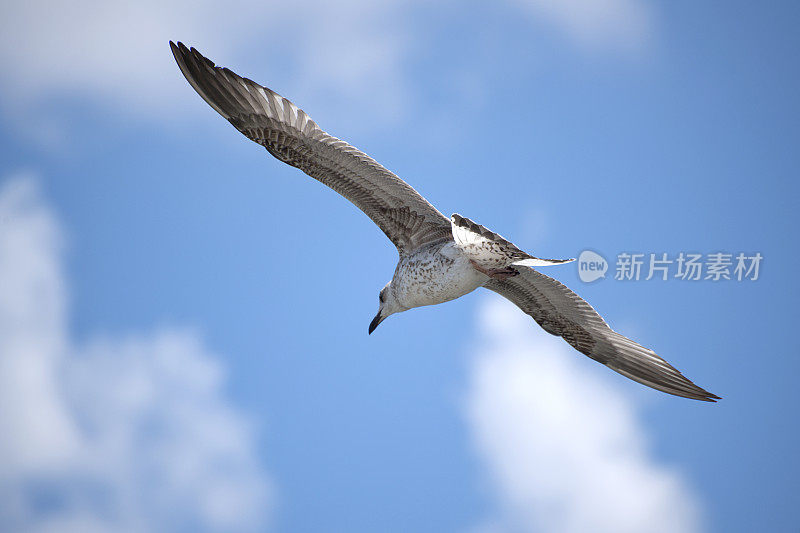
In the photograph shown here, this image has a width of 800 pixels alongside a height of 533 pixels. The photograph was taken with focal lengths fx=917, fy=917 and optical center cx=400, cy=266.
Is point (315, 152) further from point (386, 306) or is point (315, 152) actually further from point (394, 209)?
point (386, 306)

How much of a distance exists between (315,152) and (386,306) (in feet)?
8.87

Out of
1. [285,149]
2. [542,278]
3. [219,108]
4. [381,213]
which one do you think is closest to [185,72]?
[219,108]

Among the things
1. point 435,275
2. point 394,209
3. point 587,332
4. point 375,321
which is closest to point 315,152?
point 394,209

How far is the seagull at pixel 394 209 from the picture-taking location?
12461 millimetres

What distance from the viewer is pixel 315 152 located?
12.7m

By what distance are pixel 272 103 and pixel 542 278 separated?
4.62 m

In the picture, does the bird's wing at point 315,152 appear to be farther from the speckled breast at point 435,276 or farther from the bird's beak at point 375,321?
the bird's beak at point 375,321

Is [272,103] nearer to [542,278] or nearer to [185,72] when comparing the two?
[185,72]

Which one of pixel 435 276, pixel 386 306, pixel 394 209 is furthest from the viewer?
pixel 386 306

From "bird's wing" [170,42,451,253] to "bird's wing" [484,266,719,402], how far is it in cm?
161

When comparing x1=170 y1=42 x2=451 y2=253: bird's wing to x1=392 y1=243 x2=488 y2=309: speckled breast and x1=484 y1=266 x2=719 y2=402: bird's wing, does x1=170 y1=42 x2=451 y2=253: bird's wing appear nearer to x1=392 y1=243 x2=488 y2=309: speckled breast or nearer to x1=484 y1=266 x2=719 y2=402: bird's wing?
x1=392 y1=243 x2=488 y2=309: speckled breast

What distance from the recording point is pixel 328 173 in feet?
41.9

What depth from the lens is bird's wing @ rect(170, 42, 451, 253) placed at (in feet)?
41.1

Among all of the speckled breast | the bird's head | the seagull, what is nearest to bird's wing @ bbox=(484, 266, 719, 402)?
the seagull
